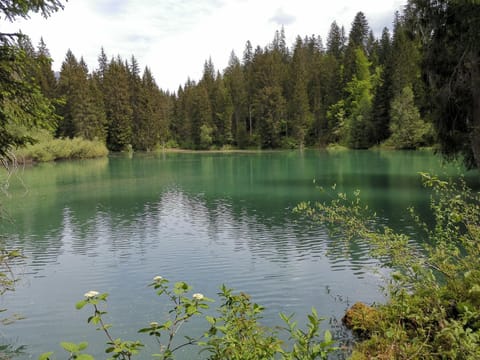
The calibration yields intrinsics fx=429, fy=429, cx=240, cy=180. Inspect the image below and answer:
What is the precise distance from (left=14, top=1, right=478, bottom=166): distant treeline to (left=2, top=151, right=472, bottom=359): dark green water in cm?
3821

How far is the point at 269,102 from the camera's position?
7581 centimetres

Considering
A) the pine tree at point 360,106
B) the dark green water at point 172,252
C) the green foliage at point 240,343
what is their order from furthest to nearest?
the pine tree at point 360,106 < the dark green water at point 172,252 < the green foliage at point 240,343

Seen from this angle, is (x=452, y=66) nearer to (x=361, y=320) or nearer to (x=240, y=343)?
(x=361, y=320)

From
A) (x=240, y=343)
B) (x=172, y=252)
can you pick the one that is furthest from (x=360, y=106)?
(x=240, y=343)

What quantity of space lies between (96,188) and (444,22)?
75.1ft

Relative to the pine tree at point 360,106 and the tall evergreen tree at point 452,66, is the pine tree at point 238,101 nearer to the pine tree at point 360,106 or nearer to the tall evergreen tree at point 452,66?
the pine tree at point 360,106

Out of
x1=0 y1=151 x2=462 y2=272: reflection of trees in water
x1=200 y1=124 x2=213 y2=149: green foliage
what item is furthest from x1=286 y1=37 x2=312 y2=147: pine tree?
x1=0 y1=151 x2=462 y2=272: reflection of trees in water

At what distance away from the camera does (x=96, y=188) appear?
91.5ft

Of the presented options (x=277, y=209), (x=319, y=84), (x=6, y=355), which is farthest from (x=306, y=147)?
(x=6, y=355)

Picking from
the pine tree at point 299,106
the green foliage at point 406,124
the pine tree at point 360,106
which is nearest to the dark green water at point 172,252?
the green foliage at point 406,124

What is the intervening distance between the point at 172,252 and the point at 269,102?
65428 mm

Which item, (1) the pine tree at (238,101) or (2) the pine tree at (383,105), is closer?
(2) the pine tree at (383,105)

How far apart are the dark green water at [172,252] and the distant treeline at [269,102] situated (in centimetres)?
3821

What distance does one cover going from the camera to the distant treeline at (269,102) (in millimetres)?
60031
